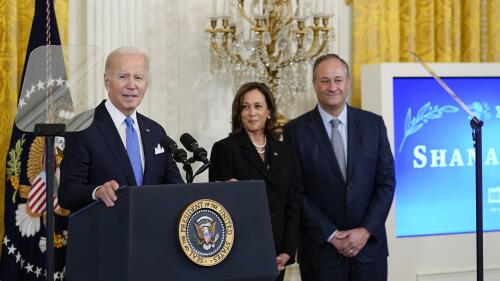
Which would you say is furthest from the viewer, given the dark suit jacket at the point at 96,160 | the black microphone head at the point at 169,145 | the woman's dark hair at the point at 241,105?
the woman's dark hair at the point at 241,105

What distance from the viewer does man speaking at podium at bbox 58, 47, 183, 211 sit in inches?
111

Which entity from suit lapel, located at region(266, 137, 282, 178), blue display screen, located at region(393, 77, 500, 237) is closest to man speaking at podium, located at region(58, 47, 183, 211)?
suit lapel, located at region(266, 137, 282, 178)

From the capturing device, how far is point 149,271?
7.28 feet

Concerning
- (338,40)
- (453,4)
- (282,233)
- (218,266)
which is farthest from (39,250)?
(453,4)

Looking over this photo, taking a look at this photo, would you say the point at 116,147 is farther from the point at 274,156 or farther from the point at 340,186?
the point at 340,186

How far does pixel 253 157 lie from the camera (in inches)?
138

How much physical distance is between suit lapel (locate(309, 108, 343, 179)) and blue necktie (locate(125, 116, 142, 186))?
1119 mm

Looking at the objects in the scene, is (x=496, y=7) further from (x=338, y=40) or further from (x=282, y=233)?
(x=282, y=233)

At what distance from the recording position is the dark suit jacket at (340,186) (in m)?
3.67

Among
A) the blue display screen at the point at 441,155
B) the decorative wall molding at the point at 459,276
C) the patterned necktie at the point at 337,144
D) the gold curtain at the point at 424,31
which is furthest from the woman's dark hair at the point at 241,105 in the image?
the decorative wall molding at the point at 459,276

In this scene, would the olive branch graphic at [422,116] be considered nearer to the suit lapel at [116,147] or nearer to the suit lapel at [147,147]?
the suit lapel at [147,147]

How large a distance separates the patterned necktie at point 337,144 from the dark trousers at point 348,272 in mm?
441

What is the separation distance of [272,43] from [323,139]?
3.24 ft

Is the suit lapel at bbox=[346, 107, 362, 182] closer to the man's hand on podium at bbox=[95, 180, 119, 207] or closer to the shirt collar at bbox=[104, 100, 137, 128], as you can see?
the shirt collar at bbox=[104, 100, 137, 128]
